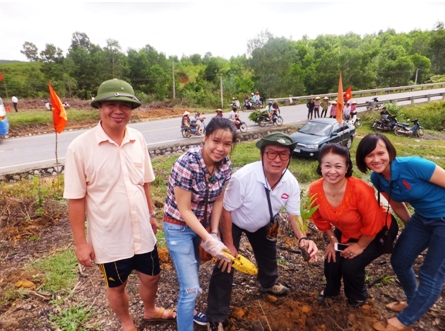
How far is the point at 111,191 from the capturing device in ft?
5.80

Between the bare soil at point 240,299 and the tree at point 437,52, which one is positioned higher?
the tree at point 437,52

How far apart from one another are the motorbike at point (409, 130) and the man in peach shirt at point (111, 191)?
13847 mm

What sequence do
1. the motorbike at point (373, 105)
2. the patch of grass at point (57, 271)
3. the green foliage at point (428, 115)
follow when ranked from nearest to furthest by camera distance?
the patch of grass at point (57, 271)
the green foliage at point (428, 115)
the motorbike at point (373, 105)

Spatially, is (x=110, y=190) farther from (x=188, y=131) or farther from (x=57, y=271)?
(x=188, y=131)

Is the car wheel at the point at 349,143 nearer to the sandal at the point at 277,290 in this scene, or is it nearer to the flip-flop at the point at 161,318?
the sandal at the point at 277,290

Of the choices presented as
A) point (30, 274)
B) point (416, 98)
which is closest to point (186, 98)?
point (416, 98)

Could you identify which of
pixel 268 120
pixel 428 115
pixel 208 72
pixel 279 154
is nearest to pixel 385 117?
pixel 428 115

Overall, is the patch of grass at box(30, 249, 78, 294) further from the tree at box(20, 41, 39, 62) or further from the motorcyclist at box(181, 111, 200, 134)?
the tree at box(20, 41, 39, 62)

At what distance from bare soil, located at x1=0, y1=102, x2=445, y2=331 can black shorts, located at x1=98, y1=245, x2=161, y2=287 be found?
0.59 meters

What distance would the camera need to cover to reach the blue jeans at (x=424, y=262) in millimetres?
1948

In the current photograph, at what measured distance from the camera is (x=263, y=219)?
7.15 feet

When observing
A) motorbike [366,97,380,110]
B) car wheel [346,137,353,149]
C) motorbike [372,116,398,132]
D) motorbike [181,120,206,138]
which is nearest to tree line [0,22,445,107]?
motorbike [366,97,380,110]

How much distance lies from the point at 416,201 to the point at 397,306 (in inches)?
43.3

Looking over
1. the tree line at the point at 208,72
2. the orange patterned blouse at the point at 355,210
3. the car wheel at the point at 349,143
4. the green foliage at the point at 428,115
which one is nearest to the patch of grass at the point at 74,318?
the orange patterned blouse at the point at 355,210
